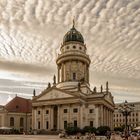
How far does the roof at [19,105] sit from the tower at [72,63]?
19.1 metres

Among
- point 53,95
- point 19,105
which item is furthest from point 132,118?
point 53,95

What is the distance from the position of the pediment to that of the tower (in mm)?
5183

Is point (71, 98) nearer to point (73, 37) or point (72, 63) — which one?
point (72, 63)

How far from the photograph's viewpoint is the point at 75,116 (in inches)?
3159

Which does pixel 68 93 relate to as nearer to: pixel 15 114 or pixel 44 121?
pixel 44 121

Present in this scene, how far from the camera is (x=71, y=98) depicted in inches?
3145

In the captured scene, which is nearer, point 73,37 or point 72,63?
point 72,63

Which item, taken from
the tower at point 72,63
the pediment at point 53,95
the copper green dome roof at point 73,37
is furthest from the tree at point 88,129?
the copper green dome roof at point 73,37

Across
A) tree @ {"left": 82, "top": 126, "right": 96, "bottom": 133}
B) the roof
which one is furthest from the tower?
the roof

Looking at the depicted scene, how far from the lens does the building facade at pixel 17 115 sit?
98.7 meters

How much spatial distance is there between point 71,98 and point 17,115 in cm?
2829

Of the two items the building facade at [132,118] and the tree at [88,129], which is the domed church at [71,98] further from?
the building facade at [132,118]

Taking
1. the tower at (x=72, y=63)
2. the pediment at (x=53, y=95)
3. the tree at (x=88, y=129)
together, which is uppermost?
the tower at (x=72, y=63)

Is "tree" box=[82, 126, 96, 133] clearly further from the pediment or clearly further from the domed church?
the pediment
